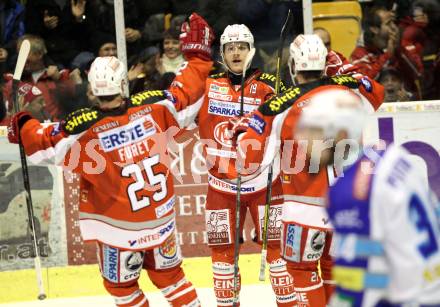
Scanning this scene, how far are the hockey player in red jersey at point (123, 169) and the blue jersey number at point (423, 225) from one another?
2.37m

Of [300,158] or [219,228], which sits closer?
[300,158]

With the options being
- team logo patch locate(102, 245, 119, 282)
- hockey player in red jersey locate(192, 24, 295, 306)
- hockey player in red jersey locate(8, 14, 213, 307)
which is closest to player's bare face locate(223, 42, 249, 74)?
hockey player in red jersey locate(192, 24, 295, 306)

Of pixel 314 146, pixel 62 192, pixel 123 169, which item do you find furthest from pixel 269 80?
pixel 62 192

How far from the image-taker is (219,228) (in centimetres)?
664

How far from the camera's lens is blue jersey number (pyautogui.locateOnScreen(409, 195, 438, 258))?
11.9 feet

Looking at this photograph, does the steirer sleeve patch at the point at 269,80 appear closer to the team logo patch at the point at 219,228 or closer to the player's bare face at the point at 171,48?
the team logo patch at the point at 219,228

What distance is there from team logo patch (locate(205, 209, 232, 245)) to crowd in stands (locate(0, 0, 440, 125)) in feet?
6.67

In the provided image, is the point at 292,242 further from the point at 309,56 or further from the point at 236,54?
the point at 236,54

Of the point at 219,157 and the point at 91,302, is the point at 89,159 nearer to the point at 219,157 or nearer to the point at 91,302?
the point at 219,157

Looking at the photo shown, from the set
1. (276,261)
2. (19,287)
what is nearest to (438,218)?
(276,261)

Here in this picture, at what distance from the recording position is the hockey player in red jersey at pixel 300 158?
571 cm

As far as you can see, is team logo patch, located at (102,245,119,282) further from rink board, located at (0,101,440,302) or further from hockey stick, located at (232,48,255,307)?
rink board, located at (0,101,440,302)

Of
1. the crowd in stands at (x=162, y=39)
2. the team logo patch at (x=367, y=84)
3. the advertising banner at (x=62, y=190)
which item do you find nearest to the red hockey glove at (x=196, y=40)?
the team logo patch at (x=367, y=84)

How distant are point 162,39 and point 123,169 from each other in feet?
11.0
